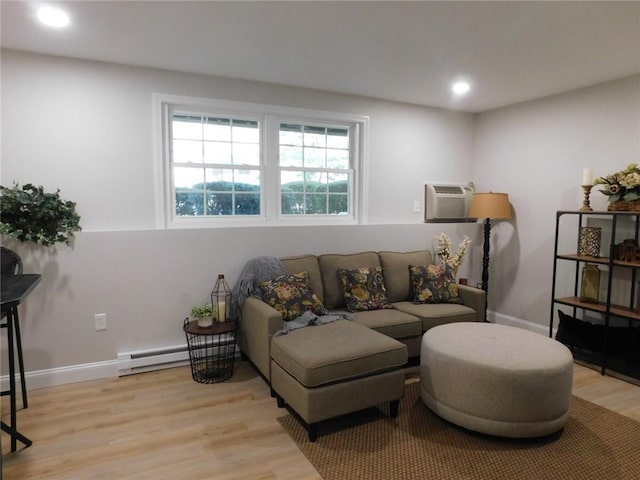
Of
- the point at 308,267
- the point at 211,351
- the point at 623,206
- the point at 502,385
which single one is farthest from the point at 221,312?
the point at 623,206

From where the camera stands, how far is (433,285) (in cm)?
371

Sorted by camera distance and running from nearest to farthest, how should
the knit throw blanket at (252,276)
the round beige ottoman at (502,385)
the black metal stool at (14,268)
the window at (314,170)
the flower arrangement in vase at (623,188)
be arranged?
the round beige ottoman at (502,385) → the black metal stool at (14,268) → the flower arrangement in vase at (623,188) → the knit throw blanket at (252,276) → the window at (314,170)

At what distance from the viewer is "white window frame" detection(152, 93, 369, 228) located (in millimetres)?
3334

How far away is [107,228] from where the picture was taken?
10.4 feet

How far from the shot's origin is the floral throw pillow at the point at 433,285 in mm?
3672

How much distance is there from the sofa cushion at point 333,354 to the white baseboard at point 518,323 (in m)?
2.38

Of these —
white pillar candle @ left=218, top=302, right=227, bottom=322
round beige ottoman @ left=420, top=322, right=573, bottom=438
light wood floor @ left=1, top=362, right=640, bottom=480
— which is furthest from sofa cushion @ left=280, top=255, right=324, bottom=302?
round beige ottoman @ left=420, top=322, right=573, bottom=438

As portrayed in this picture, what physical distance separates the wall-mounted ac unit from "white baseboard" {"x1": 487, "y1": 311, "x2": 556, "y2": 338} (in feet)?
3.77

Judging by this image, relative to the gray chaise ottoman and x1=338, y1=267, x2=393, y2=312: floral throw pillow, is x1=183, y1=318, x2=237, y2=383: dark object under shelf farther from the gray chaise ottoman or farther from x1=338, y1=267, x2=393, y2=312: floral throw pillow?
x1=338, y1=267, x2=393, y2=312: floral throw pillow

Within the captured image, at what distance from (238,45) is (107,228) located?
1706mm

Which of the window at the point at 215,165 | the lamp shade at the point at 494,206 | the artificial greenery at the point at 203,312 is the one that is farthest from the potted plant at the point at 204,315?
the lamp shade at the point at 494,206

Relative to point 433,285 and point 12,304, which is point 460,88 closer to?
point 433,285

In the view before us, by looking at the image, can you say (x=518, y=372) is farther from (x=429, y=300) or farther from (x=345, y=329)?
(x=429, y=300)

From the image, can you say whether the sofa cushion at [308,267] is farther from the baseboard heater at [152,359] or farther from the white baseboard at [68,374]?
the white baseboard at [68,374]
